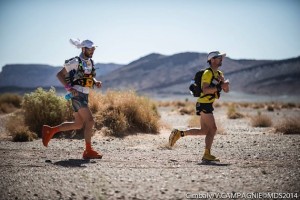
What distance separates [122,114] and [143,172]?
21.4 feet

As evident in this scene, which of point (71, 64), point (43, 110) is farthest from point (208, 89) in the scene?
point (43, 110)

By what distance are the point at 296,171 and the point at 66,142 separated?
20.9 ft

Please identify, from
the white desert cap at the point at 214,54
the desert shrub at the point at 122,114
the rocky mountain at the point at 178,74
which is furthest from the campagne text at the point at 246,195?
the rocky mountain at the point at 178,74

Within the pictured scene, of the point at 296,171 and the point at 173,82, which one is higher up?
the point at 173,82

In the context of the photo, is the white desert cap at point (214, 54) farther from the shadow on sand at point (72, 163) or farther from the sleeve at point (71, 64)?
the shadow on sand at point (72, 163)

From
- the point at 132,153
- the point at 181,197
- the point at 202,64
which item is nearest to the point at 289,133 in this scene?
the point at 132,153

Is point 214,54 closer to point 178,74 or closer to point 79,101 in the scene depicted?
point 79,101

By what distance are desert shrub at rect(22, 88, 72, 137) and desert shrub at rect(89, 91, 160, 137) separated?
1.07 meters

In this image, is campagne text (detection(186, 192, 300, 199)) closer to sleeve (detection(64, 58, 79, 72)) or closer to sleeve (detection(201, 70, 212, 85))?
sleeve (detection(201, 70, 212, 85))

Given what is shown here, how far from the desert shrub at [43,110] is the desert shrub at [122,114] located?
1072mm

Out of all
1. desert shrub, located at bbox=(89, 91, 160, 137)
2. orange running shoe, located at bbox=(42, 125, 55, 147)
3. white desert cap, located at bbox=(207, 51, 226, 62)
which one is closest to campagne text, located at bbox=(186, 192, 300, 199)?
white desert cap, located at bbox=(207, 51, 226, 62)

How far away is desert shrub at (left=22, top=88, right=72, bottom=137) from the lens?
12.3 m

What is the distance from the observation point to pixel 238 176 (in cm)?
593

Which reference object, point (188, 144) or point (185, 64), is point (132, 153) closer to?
point (188, 144)
